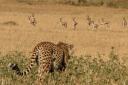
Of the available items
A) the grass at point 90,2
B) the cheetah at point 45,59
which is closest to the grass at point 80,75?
the cheetah at point 45,59

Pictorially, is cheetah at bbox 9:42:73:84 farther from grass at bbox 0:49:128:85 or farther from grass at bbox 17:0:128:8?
grass at bbox 17:0:128:8

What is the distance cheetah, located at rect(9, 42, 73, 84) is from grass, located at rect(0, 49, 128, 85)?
0.16m

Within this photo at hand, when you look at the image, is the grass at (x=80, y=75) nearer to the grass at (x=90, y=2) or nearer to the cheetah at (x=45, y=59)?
the cheetah at (x=45, y=59)

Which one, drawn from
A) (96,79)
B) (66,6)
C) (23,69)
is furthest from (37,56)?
(66,6)

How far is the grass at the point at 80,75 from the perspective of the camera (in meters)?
11.1

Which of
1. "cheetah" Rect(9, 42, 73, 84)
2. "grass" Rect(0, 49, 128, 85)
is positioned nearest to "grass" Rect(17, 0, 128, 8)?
"grass" Rect(0, 49, 128, 85)

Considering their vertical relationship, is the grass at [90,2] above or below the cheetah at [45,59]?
below

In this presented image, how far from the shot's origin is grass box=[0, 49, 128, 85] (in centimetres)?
1115

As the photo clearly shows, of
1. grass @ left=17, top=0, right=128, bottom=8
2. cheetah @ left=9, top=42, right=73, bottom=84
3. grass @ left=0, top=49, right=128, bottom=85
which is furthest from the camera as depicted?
grass @ left=17, top=0, right=128, bottom=8

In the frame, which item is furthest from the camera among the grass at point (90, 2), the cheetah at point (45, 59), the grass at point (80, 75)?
the grass at point (90, 2)

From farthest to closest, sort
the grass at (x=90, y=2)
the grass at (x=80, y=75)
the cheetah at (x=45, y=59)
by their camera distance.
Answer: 1. the grass at (x=90, y=2)
2. the cheetah at (x=45, y=59)
3. the grass at (x=80, y=75)

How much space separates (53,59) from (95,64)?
1240mm

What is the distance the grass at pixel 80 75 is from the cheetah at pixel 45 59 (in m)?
0.16

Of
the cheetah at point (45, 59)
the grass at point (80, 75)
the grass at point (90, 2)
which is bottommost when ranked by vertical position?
the grass at point (90, 2)
